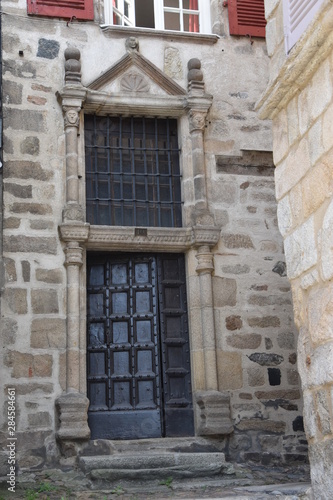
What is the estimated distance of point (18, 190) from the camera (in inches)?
282

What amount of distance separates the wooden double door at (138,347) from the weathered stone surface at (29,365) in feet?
1.60

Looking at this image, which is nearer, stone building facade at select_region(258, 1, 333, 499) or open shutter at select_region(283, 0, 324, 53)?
stone building facade at select_region(258, 1, 333, 499)

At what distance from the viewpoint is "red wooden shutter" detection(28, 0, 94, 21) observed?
7.72 m

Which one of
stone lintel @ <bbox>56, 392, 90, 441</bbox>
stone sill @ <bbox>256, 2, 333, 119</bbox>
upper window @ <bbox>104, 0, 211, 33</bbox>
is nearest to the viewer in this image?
stone sill @ <bbox>256, 2, 333, 119</bbox>

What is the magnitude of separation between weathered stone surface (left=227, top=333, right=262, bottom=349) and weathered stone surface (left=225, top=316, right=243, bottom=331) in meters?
0.08

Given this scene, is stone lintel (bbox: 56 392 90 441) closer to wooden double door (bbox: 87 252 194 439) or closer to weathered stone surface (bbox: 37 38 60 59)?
wooden double door (bbox: 87 252 194 439)

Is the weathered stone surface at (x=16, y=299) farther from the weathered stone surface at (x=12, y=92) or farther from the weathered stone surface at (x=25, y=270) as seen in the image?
the weathered stone surface at (x=12, y=92)

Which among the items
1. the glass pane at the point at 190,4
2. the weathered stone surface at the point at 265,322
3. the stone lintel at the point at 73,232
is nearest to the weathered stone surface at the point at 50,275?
the stone lintel at the point at 73,232

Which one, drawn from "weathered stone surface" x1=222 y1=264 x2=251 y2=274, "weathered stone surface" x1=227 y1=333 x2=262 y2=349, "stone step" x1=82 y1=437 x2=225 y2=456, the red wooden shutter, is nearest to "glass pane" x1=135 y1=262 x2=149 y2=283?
"weathered stone surface" x1=222 y1=264 x2=251 y2=274

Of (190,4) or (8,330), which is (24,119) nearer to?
(8,330)

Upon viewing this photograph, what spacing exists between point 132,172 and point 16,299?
71.3 inches

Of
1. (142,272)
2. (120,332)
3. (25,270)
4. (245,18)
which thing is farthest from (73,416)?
(245,18)

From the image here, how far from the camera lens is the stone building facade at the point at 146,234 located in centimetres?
680

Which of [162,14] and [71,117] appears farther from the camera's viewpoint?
[162,14]
